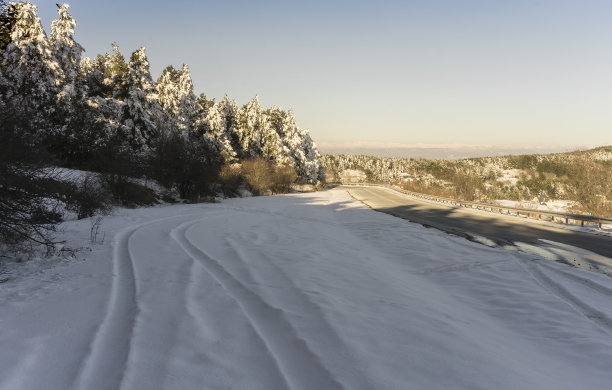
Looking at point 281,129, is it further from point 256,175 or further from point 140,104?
point 140,104

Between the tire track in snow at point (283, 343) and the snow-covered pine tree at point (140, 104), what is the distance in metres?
33.1

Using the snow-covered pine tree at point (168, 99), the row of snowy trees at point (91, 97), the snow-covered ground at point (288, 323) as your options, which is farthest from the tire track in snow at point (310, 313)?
the snow-covered pine tree at point (168, 99)

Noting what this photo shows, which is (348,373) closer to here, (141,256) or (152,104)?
(141,256)

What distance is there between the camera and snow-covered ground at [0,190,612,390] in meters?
2.72

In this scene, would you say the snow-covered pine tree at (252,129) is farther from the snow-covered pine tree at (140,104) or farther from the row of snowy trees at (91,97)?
the snow-covered pine tree at (140,104)

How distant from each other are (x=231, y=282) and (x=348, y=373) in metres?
3.13

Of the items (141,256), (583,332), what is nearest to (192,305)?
(141,256)

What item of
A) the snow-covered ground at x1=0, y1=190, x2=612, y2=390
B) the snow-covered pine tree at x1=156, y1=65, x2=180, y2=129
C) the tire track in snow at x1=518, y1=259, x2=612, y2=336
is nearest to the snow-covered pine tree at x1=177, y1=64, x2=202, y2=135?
the snow-covered pine tree at x1=156, y1=65, x2=180, y2=129

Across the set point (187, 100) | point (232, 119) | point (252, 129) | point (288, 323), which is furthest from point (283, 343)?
point (232, 119)

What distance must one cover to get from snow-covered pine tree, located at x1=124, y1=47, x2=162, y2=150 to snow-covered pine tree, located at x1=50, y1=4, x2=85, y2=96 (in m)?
5.48

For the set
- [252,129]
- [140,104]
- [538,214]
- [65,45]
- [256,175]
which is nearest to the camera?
[538,214]

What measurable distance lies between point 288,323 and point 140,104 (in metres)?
36.0

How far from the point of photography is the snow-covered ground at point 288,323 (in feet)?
8.93

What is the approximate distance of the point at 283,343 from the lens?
3.25 metres
